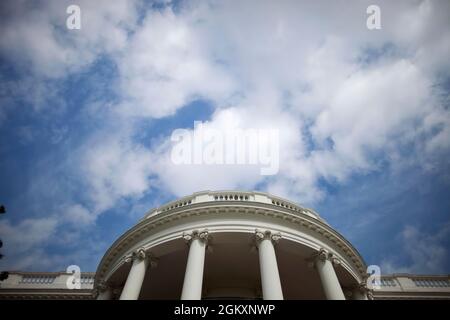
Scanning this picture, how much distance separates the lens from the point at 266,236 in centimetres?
2273

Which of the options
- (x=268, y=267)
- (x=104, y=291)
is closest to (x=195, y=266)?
(x=268, y=267)

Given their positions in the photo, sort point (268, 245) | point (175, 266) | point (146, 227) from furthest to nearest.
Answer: point (175, 266) < point (146, 227) < point (268, 245)

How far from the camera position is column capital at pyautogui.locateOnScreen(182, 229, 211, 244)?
22.6m

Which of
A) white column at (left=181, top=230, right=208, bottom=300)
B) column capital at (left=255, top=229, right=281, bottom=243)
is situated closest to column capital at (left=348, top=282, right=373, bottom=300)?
column capital at (left=255, top=229, right=281, bottom=243)

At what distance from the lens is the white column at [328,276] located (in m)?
21.0

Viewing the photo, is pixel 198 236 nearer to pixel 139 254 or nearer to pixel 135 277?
pixel 139 254

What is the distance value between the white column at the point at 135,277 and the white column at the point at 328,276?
1192 centimetres

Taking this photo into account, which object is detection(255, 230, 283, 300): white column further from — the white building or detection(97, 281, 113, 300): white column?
detection(97, 281, 113, 300): white column

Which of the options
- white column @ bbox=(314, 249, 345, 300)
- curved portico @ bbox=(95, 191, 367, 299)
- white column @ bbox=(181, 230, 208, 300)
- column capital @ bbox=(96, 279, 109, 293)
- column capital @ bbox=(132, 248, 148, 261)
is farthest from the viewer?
column capital @ bbox=(96, 279, 109, 293)

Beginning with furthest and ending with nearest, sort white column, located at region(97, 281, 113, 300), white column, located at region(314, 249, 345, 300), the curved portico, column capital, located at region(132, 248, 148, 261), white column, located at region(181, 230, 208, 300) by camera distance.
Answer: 1. white column, located at region(97, 281, 113, 300)
2. column capital, located at region(132, 248, 148, 261)
3. the curved portico
4. white column, located at region(314, 249, 345, 300)
5. white column, located at region(181, 230, 208, 300)
